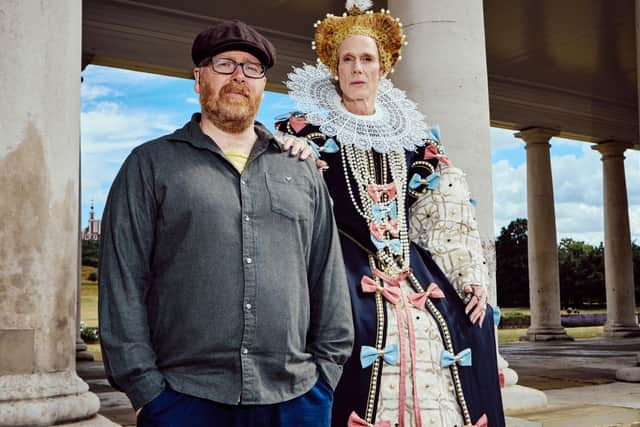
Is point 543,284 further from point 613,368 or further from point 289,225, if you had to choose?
point 289,225

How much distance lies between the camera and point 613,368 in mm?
13648

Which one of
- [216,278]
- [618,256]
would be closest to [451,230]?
[216,278]

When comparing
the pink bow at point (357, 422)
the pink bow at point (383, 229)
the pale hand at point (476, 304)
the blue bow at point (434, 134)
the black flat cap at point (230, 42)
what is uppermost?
the blue bow at point (434, 134)

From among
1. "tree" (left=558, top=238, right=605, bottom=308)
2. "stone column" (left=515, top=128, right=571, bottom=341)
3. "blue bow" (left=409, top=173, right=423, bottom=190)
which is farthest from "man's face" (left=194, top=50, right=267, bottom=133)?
"tree" (left=558, top=238, right=605, bottom=308)

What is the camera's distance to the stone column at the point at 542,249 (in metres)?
22.5

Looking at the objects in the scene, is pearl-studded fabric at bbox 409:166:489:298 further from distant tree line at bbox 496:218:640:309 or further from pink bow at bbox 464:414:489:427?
distant tree line at bbox 496:218:640:309

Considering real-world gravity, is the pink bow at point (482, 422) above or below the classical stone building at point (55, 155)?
below

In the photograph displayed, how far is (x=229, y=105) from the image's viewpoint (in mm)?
2842

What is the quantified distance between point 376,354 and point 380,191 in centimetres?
94

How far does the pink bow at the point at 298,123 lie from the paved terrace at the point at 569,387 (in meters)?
4.01

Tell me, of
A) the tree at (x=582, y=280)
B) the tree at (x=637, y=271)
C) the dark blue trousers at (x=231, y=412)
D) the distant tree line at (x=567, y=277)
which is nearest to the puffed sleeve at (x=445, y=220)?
the dark blue trousers at (x=231, y=412)

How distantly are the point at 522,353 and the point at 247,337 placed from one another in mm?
16366

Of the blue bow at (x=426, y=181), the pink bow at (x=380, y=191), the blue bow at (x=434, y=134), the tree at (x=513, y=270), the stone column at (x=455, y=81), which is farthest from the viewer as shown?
the tree at (x=513, y=270)

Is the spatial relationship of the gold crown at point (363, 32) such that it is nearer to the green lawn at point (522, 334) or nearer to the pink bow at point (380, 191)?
the pink bow at point (380, 191)
